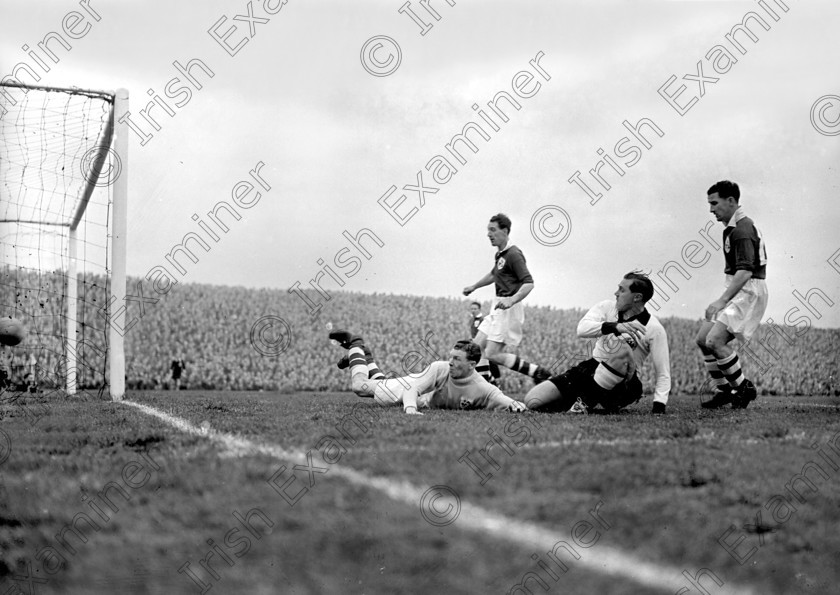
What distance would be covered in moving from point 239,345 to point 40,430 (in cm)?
993

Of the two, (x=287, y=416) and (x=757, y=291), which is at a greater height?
Answer: (x=757, y=291)

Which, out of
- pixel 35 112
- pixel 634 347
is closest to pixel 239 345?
pixel 35 112

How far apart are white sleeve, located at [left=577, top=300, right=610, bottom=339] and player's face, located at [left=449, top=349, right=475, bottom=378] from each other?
98 cm

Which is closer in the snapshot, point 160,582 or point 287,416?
point 160,582

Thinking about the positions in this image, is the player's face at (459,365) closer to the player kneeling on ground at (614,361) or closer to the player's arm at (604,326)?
the player kneeling on ground at (614,361)

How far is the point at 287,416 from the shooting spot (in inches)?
250

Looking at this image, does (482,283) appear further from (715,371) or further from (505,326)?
(715,371)

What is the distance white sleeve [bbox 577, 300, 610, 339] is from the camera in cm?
641

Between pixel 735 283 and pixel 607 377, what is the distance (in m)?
1.72

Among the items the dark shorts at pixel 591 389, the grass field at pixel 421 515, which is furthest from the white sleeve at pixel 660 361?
the grass field at pixel 421 515

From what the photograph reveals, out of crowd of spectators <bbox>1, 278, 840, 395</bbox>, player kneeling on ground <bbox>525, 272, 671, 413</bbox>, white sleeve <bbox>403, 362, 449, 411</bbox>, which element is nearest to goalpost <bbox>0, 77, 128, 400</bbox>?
crowd of spectators <bbox>1, 278, 840, 395</bbox>

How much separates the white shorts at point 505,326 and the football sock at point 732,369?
6.85 feet

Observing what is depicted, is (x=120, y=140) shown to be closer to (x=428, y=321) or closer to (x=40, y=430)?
(x=40, y=430)

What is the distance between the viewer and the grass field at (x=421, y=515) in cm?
236
